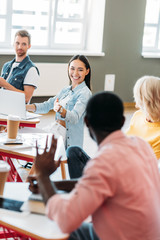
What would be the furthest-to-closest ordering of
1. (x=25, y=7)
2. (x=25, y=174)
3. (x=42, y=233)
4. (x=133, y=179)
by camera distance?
(x=25, y=7)
(x=25, y=174)
(x=42, y=233)
(x=133, y=179)

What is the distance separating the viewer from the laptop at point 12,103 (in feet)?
9.79

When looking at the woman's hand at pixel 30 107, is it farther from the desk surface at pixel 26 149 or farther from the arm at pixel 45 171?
the arm at pixel 45 171

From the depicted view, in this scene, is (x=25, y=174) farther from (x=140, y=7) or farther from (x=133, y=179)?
(x=140, y=7)

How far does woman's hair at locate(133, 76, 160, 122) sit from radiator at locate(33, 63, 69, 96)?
3.81m

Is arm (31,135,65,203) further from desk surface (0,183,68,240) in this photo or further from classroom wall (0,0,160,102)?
classroom wall (0,0,160,102)

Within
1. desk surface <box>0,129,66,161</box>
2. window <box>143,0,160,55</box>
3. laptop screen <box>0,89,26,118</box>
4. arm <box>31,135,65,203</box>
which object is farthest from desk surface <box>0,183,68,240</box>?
window <box>143,0,160,55</box>

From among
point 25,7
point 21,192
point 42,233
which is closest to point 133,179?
point 42,233

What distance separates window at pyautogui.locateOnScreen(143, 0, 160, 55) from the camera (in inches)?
284

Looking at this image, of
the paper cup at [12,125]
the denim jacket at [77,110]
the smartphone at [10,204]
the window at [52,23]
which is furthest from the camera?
the window at [52,23]

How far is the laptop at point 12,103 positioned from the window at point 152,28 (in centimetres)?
468

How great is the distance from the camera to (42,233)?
1487 mm

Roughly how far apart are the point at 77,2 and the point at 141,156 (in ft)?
18.0

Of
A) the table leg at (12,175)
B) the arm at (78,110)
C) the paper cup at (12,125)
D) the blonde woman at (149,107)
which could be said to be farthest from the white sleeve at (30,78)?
the blonde woman at (149,107)

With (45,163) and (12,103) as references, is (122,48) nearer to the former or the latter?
(12,103)
